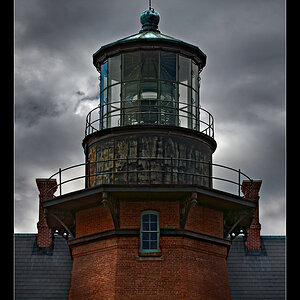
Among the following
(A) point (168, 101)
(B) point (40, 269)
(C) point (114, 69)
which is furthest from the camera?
(B) point (40, 269)

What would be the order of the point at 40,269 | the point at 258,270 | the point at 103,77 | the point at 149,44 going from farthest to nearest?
1. the point at 258,270
2. the point at 40,269
3. the point at 103,77
4. the point at 149,44

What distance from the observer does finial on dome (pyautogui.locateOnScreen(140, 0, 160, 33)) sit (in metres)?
20.2

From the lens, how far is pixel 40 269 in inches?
947

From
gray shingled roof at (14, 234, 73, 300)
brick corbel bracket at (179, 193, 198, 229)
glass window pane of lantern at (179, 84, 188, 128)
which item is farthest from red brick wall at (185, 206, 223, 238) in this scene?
gray shingled roof at (14, 234, 73, 300)

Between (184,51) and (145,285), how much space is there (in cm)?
671

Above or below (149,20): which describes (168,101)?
below

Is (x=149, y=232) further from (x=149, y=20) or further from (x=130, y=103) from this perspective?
(x=149, y=20)

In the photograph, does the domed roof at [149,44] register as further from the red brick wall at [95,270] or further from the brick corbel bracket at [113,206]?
the red brick wall at [95,270]

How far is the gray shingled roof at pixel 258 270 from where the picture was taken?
2334 cm

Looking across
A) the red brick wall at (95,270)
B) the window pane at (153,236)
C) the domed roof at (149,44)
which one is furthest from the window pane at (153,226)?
the domed roof at (149,44)

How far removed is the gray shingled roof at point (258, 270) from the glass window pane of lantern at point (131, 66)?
865 cm

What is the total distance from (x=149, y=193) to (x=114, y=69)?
398 centimetres

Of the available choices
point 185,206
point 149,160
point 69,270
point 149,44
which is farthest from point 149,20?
point 69,270
